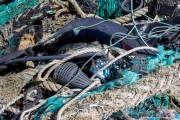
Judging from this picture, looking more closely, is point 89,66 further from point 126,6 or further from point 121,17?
point 126,6

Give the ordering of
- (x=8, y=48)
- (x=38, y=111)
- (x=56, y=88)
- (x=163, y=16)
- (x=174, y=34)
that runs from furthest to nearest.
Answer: (x=163, y=16) < (x=8, y=48) < (x=174, y=34) < (x=56, y=88) < (x=38, y=111)

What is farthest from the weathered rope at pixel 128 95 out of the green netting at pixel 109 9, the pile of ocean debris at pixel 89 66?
the green netting at pixel 109 9

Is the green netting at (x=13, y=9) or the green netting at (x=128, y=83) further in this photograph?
the green netting at (x=13, y=9)

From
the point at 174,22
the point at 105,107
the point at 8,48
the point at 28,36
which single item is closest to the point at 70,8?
the point at 28,36

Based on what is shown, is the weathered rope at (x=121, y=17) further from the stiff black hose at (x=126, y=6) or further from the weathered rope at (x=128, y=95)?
the weathered rope at (x=128, y=95)

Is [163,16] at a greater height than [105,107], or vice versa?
[163,16]

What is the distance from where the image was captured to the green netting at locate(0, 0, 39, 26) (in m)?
2.54

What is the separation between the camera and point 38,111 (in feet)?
5.35

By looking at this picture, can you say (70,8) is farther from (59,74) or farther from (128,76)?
(128,76)

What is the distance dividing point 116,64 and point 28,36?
3.21 ft

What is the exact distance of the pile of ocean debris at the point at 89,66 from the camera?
1.57m

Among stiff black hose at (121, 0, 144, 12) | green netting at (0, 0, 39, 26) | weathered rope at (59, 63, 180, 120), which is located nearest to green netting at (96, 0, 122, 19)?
stiff black hose at (121, 0, 144, 12)

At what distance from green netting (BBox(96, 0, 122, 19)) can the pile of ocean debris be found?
0.02m

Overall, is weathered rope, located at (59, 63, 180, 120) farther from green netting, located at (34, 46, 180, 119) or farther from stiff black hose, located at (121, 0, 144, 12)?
stiff black hose, located at (121, 0, 144, 12)
